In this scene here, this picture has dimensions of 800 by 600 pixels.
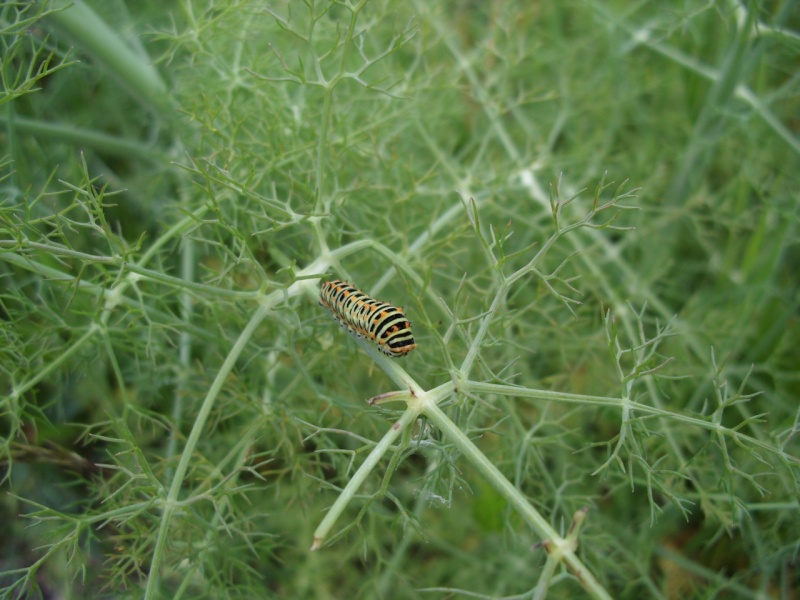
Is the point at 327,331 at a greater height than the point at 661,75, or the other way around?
the point at 327,331

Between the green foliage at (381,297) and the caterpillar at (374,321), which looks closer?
the caterpillar at (374,321)

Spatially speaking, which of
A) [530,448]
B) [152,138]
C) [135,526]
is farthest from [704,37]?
[135,526]

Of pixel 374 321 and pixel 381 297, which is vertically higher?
pixel 374 321

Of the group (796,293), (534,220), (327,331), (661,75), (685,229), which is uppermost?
(327,331)

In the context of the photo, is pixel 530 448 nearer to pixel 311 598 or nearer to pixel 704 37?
pixel 311 598

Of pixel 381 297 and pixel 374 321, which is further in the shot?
pixel 381 297
